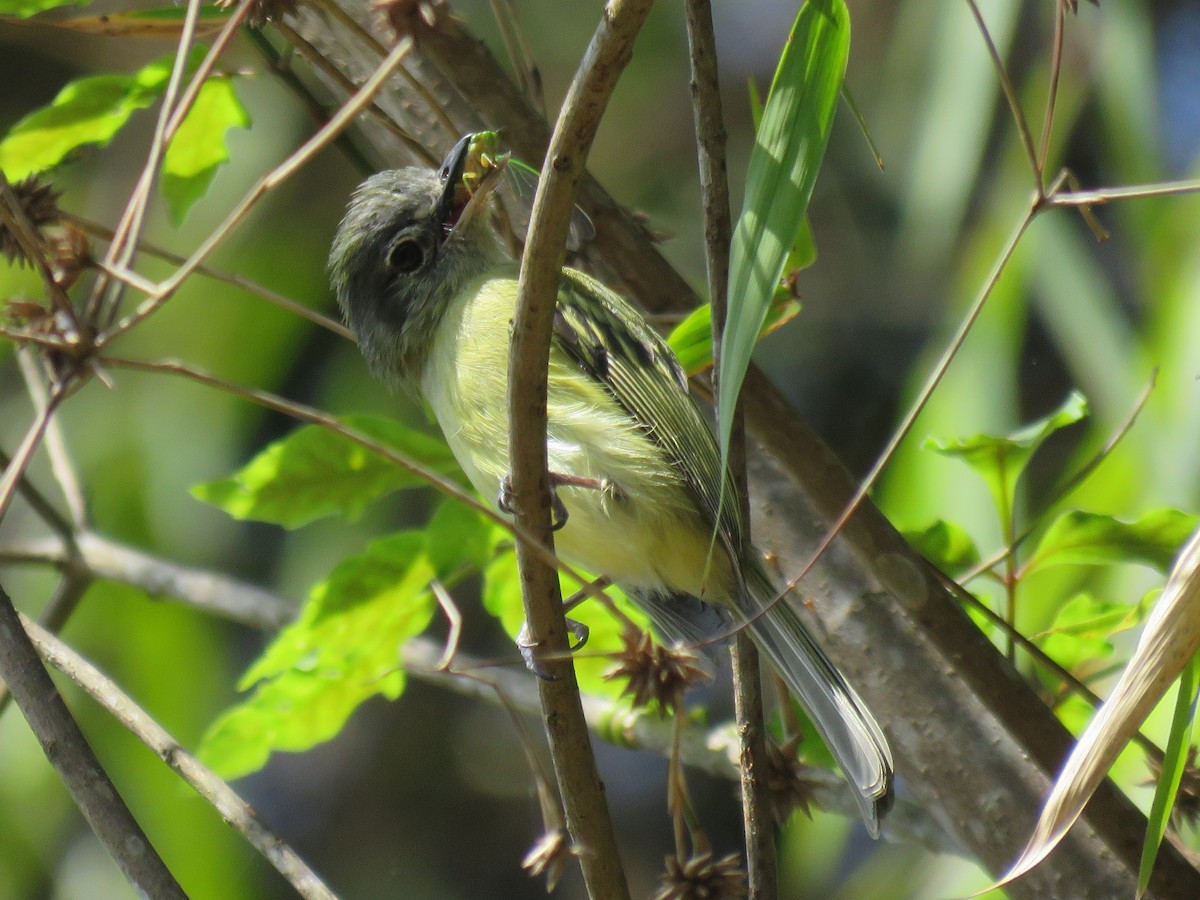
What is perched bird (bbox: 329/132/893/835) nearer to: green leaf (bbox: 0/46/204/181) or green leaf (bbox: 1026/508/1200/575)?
green leaf (bbox: 1026/508/1200/575)

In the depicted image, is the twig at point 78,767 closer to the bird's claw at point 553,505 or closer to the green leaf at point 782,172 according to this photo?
the bird's claw at point 553,505

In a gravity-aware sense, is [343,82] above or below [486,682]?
above

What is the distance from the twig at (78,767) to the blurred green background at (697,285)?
68.1 inches

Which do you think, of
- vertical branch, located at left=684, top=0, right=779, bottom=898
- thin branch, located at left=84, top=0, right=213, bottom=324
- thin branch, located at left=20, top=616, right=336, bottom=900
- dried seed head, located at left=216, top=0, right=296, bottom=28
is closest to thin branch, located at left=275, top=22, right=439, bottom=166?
dried seed head, located at left=216, top=0, right=296, bottom=28

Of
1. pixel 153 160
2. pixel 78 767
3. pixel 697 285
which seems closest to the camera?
pixel 78 767

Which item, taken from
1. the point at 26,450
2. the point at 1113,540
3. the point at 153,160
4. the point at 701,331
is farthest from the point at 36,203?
the point at 1113,540

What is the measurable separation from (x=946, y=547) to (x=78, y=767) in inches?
59.0

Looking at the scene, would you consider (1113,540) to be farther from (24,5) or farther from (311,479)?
(24,5)

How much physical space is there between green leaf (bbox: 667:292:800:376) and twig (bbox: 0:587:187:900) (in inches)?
40.6

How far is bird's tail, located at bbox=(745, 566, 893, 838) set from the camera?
1.95 metres

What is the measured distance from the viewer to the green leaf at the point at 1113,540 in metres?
2.06

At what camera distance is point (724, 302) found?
1958mm

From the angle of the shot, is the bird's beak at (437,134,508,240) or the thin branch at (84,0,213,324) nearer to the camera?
the thin branch at (84,0,213,324)

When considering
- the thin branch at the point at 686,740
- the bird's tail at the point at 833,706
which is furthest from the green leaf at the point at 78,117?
the bird's tail at the point at 833,706
